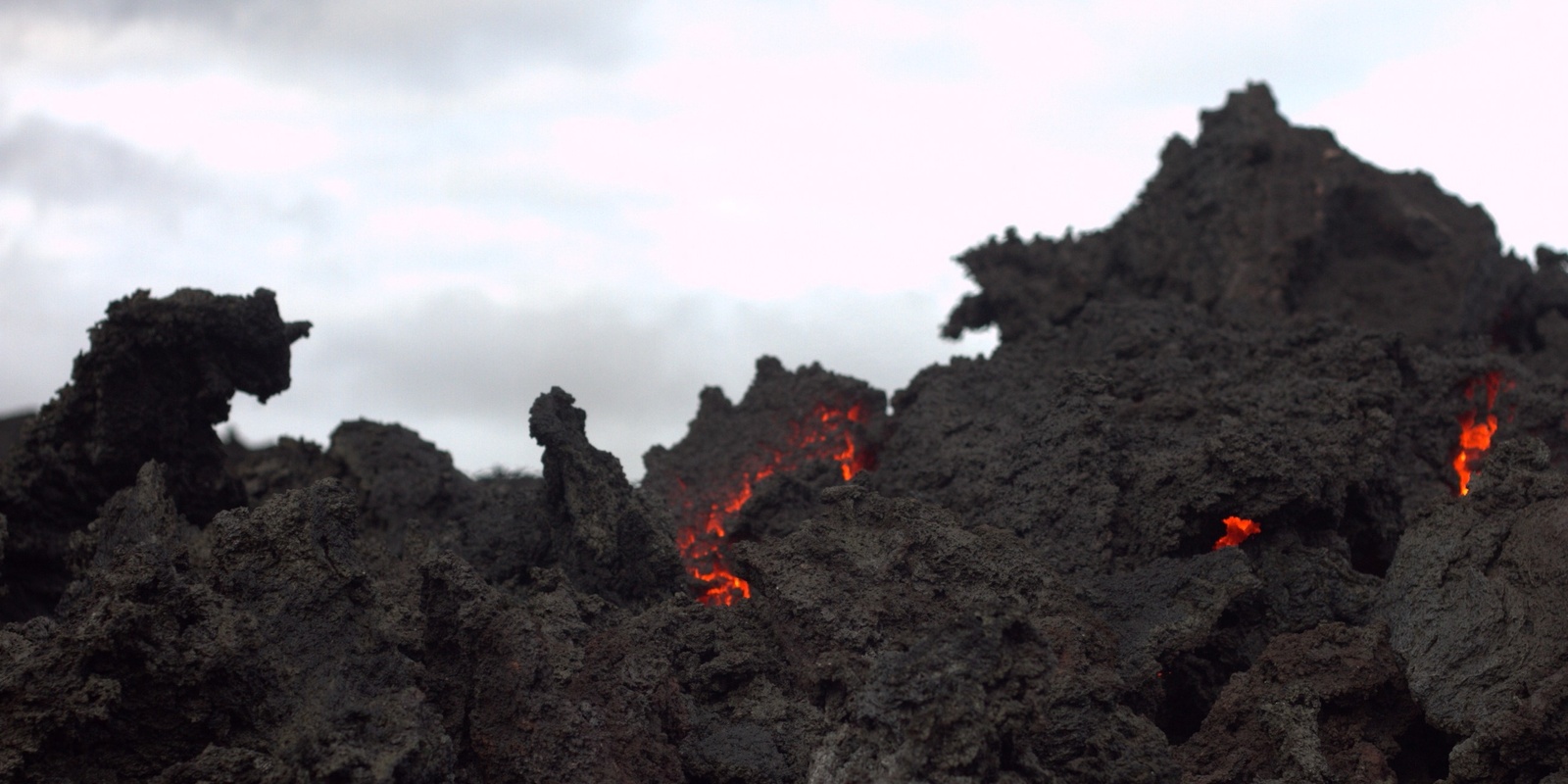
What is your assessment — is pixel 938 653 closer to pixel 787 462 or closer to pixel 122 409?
pixel 787 462

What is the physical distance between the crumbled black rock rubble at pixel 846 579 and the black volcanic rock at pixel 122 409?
0.08ft

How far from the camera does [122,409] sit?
37.0 ft

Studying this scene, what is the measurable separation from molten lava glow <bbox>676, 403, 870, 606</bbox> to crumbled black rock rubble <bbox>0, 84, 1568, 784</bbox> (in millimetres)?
65

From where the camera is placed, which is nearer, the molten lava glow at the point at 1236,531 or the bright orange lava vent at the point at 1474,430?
the molten lava glow at the point at 1236,531

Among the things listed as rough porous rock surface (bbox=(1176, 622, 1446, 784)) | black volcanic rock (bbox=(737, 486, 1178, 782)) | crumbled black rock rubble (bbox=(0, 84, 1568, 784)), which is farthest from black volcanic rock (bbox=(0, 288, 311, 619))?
rough porous rock surface (bbox=(1176, 622, 1446, 784))

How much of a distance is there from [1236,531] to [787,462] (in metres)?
4.48

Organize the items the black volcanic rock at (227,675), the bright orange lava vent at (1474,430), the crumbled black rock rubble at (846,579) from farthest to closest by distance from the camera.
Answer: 1. the bright orange lava vent at (1474,430)
2. the crumbled black rock rubble at (846,579)
3. the black volcanic rock at (227,675)

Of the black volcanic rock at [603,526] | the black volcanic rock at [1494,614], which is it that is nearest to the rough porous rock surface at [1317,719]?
the black volcanic rock at [1494,614]

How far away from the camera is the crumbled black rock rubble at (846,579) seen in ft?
23.6

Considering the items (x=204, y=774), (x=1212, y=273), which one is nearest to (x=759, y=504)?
(x=204, y=774)

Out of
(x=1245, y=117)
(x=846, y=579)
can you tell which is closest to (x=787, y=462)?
(x=846, y=579)

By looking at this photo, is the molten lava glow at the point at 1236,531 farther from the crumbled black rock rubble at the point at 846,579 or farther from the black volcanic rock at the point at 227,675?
the black volcanic rock at the point at 227,675

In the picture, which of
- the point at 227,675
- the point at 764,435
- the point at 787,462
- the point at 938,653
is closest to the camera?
the point at 938,653

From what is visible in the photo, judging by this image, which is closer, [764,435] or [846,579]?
[846,579]
